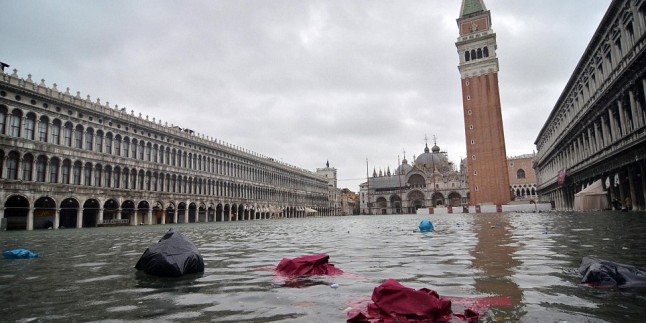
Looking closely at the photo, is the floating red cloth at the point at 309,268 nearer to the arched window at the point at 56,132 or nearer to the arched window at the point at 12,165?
the arched window at the point at 12,165

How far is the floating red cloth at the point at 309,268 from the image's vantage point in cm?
616

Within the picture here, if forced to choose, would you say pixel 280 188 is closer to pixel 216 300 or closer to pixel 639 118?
pixel 639 118

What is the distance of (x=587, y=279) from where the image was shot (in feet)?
15.8

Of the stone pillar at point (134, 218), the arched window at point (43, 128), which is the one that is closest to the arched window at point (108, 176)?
the stone pillar at point (134, 218)

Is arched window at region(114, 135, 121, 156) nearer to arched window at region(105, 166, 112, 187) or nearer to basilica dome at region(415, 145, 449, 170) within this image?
arched window at region(105, 166, 112, 187)

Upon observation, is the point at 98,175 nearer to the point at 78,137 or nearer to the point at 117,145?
the point at 78,137

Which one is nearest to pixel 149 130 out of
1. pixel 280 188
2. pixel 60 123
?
pixel 60 123

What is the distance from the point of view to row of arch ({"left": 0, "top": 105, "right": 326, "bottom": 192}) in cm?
3262

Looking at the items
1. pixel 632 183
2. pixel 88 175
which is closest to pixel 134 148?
pixel 88 175

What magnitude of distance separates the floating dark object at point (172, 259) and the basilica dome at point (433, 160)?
100 m

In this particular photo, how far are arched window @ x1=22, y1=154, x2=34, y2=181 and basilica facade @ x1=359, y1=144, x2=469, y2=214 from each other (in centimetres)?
7658

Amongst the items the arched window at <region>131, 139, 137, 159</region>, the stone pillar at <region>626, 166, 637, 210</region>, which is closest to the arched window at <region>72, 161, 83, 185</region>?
the arched window at <region>131, 139, 137, 159</region>

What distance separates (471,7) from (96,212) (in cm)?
6554

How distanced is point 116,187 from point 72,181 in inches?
204
